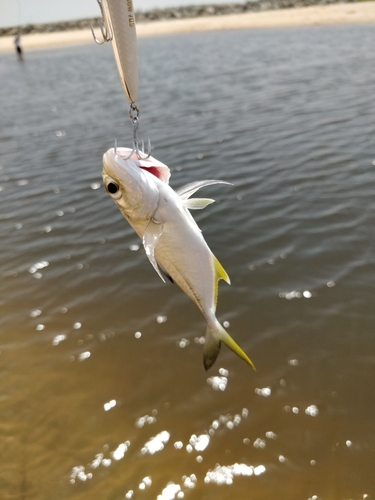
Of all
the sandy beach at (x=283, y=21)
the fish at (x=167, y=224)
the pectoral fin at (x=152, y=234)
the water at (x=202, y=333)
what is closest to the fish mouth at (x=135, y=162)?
the fish at (x=167, y=224)

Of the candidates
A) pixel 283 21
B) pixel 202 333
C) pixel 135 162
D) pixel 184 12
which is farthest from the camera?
pixel 184 12

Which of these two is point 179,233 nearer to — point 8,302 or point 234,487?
point 234,487

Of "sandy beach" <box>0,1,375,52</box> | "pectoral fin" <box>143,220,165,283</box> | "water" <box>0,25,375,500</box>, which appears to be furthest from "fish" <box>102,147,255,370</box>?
"sandy beach" <box>0,1,375,52</box>

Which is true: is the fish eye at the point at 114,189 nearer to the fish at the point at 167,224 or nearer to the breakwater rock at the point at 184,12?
the fish at the point at 167,224

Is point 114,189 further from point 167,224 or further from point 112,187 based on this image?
point 167,224

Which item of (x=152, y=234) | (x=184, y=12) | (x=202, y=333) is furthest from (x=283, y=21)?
(x=152, y=234)

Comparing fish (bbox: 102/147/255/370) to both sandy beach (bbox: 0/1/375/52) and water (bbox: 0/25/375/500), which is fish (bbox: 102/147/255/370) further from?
sandy beach (bbox: 0/1/375/52)
